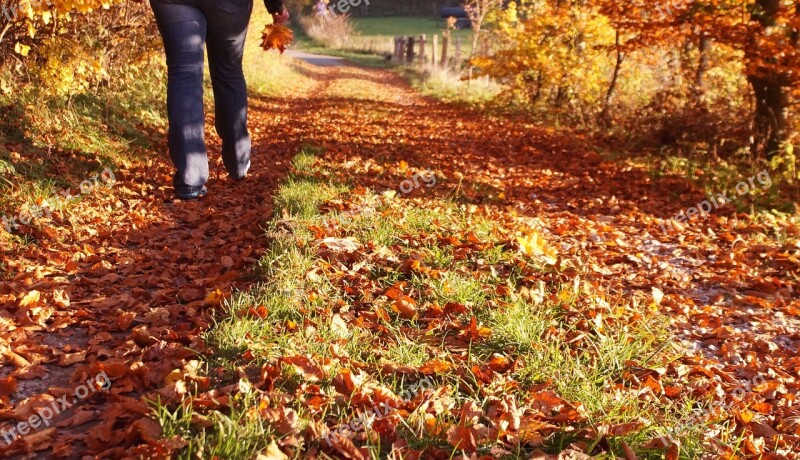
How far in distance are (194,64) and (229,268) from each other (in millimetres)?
1259

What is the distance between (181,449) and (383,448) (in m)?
0.60

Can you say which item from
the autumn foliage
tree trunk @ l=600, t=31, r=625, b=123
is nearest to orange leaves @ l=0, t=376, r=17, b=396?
the autumn foliage

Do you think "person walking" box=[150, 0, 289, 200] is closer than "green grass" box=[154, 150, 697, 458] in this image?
No

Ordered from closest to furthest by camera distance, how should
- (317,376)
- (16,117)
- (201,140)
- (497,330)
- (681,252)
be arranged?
(317,376) < (497,330) < (201,140) < (681,252) < (16,117)

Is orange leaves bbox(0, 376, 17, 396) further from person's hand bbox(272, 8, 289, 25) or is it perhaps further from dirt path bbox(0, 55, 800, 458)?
A: person's hand bbox(272, 8, 289, 25)

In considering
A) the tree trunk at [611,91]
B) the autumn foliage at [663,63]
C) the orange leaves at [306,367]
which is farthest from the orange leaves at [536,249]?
the tree trunk at [611,91]

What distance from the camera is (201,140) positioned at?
3762 mm

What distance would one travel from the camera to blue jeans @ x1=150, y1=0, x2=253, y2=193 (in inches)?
138

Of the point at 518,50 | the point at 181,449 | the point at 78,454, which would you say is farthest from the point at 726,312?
the point at 518,50

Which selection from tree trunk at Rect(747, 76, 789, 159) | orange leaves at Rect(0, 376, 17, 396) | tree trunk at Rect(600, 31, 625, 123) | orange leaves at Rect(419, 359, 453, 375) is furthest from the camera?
tree trunk at Rect(600, 31, 625, 123)

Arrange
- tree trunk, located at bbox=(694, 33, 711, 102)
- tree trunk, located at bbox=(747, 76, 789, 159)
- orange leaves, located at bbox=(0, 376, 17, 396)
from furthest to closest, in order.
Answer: tree trunk, located at bbox=(694, 33, 711, 102)
tree trunk, located at bbox=(747, 76, 789, 159)
orange leaves, located at bbox=(0, 376, 17, 396)

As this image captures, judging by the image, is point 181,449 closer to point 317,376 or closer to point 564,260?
point 317,376

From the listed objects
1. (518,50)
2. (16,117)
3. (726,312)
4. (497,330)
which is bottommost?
(726,312)

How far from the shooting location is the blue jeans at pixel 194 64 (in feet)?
11.5
